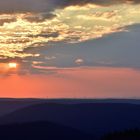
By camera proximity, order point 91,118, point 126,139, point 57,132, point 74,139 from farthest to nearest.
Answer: point 91,118 → point 57,132 → point 74,139 → point 126,139

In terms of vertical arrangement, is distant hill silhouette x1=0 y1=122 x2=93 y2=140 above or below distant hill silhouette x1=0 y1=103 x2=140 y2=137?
below

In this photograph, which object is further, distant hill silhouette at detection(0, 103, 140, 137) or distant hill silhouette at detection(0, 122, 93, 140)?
distant hill silhouette at detection(0, 103, 140, 137)

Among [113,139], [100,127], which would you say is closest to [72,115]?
[100,127]

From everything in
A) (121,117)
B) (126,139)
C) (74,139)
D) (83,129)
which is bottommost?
(126,139)

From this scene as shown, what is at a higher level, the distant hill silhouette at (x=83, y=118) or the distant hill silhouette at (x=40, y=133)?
the distant hill silhouette at (x=83, y=118)

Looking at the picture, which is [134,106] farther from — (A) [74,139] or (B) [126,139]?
(B) [126,139]

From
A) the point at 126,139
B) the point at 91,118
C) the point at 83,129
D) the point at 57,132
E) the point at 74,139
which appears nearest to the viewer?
the point at 126,139

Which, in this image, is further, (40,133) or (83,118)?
(83,118)

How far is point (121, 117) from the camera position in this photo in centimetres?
19350

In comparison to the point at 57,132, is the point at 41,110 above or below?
above

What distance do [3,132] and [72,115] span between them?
5530 centimetres

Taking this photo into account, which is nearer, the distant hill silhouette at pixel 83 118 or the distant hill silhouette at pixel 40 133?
the distant hill silhouette at pixel 40 133

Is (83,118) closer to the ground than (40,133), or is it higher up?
higher up

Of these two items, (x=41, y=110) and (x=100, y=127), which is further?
(x=41, y=110)
